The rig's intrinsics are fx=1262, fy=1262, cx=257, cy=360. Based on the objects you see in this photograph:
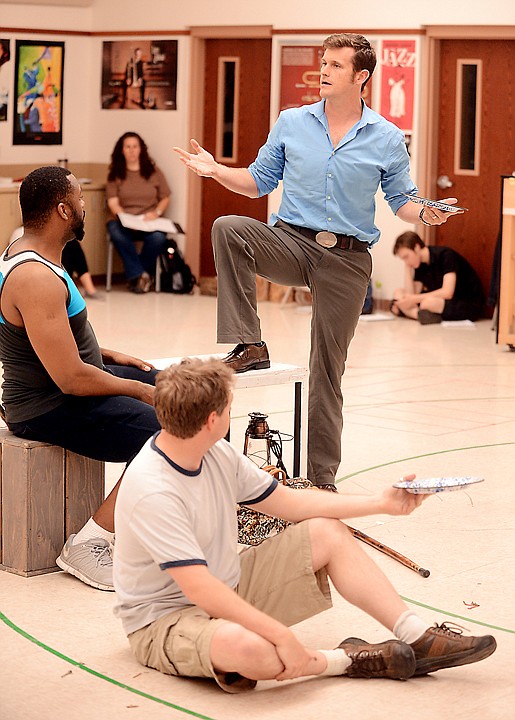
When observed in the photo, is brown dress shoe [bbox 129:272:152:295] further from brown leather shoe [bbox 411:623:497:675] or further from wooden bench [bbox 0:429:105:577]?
brown leather shoe [bbox 411:623:497:675]

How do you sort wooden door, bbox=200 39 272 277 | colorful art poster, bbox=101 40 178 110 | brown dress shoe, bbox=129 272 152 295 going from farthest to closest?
1. colorful art poster, bbox=101 40 178 110
2. brown dress shoe, bbox=129 272 152 295
3. wooden door, bbox=200 39 272 277

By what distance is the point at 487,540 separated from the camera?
4660 mm

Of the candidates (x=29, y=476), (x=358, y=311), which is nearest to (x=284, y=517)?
(x=29, y=476)

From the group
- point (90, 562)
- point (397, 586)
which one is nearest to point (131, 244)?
point (90, 562)

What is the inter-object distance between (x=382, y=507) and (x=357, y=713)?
52 cm

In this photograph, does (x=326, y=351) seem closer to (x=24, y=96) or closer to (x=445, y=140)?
(x=445, y=140)

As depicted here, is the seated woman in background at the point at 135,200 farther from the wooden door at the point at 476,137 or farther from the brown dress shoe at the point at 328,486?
the brown dress shoe at the point at 328,486

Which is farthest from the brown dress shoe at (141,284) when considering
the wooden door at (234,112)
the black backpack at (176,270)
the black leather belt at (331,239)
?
the black leather belt at (331,239)

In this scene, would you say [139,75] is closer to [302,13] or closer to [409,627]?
[302,13]

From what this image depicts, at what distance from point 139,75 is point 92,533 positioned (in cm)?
896

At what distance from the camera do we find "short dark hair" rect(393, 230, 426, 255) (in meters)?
10.4

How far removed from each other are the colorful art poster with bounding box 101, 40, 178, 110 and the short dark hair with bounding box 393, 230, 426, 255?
3092 millimetres

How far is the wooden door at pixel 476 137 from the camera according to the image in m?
10.6

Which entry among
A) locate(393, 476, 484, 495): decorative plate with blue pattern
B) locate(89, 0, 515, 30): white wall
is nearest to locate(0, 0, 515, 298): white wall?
locate(89, 0, 515, 30): white wall
